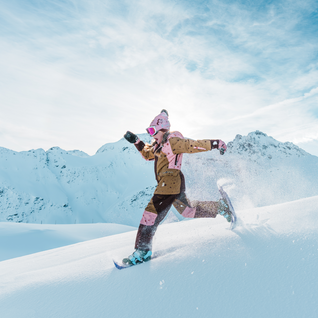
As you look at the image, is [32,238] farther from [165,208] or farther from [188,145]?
[188,145]

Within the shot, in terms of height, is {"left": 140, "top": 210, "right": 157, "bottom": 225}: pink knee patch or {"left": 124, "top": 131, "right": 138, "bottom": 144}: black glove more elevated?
{"left": 124, "top": 131, "right": 138, "bottom": 144}: black glove

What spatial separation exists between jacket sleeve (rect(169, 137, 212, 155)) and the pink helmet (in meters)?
0.24

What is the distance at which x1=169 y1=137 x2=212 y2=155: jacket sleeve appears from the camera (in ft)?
8.18

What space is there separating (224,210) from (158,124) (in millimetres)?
1180

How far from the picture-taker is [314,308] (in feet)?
3.74

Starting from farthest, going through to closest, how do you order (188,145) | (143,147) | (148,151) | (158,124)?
(143,147), (148,151), (158,124), (188,145)

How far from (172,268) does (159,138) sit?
146 cm

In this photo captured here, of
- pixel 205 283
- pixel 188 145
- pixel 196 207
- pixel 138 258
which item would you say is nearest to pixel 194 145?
pixel 188 145

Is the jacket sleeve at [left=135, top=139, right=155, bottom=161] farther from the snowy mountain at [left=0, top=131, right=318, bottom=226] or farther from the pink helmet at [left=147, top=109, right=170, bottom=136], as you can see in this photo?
the snowy mountain at [left=0, top=131, right=318, bottom=226]

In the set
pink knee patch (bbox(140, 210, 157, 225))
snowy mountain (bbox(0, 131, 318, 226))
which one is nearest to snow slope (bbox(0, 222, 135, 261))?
pink knee patch (bbox(140, 210, 157, 225))

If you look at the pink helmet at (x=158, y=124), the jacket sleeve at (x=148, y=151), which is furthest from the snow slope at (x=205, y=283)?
the pink helmet at (x=158, y=124)

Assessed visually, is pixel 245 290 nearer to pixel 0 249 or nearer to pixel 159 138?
pixel 159 138

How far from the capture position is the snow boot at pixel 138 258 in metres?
2.17

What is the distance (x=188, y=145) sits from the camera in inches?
100
